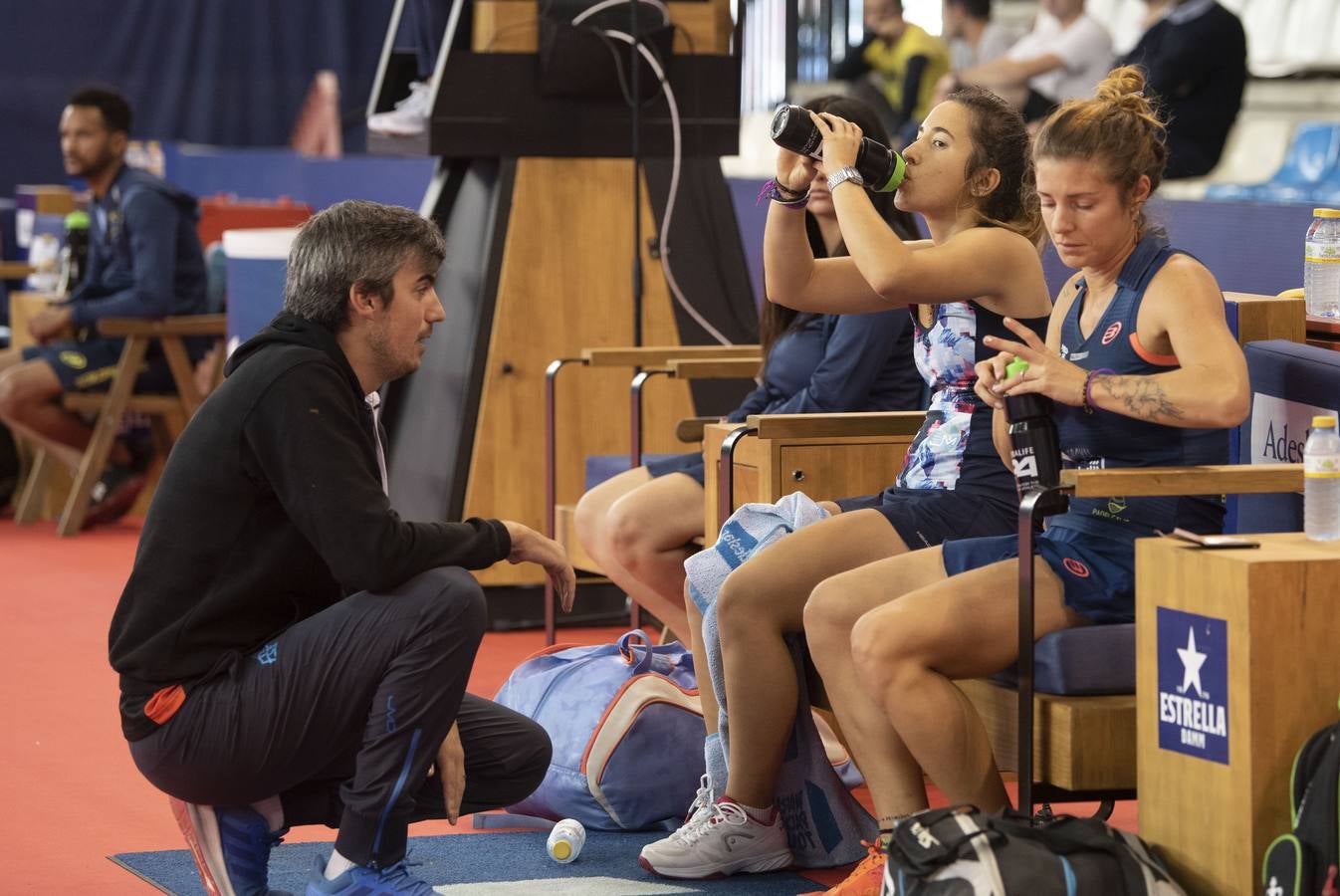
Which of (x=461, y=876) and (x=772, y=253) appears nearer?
(x=461, y=876)

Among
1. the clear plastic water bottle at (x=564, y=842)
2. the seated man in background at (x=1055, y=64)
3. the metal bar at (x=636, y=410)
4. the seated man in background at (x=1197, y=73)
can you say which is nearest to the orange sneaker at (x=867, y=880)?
the clear plastic water bottle at (x=564, y=842)

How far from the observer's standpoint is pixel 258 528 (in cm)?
239

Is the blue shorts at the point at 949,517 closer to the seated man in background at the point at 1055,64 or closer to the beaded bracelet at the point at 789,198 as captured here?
the beaded bracelet at the point at 789,198

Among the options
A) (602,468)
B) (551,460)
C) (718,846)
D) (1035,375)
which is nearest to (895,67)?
(602,468)

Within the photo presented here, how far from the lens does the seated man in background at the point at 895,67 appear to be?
23.3ft

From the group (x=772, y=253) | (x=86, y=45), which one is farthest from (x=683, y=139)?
(x=86, y=45)

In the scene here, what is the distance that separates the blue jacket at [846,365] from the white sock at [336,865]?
137 cm

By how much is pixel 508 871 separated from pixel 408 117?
2519mm

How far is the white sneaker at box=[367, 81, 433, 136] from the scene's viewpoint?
191 inches

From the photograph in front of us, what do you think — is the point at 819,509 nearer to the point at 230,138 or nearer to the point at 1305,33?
the point at 1305,33

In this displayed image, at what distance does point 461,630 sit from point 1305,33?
493 cm

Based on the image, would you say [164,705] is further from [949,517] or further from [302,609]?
[949,517]

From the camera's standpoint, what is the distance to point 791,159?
308cm

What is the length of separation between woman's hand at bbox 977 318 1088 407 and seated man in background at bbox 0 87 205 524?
167 inches
